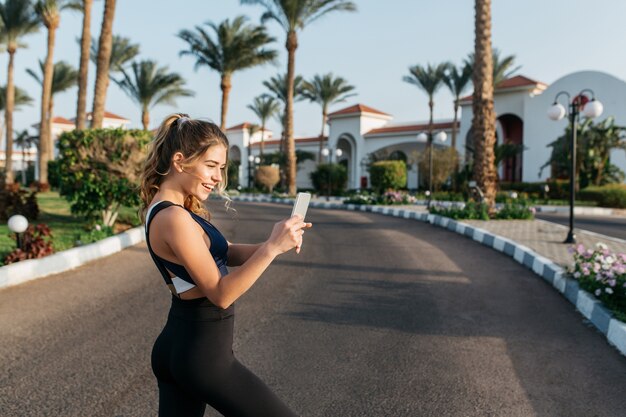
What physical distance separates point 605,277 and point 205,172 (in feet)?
16.9

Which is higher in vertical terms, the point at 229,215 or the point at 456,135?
the point at 456,135

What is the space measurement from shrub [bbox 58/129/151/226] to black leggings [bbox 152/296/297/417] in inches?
360

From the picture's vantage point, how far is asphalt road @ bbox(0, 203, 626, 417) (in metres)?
3.35

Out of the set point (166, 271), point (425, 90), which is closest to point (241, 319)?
point (166, 271)

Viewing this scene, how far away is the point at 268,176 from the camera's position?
122ft

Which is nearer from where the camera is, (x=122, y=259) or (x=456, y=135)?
(x=122, y=259)

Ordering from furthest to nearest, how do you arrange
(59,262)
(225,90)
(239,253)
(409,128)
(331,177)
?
(409,128), (225,90), (331,177), (59,262), (239,253)

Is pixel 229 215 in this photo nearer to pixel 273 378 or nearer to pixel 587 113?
pixel 587 113

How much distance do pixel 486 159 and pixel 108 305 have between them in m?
12.8

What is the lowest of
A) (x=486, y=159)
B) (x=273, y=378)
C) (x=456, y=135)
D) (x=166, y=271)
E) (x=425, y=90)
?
(x=273, y=378)

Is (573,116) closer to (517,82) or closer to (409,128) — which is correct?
(517,82)

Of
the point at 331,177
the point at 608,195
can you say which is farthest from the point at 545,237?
the point at 331,177

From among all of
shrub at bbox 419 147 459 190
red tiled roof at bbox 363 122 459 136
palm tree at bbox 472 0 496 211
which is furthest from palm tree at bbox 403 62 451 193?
palm tree at bbox 472 0 496 211

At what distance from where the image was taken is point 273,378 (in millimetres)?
3684
